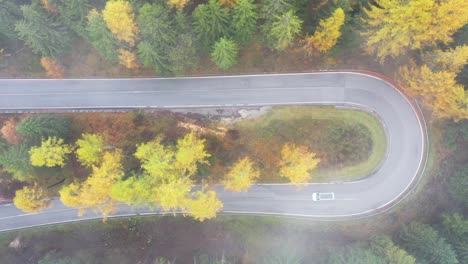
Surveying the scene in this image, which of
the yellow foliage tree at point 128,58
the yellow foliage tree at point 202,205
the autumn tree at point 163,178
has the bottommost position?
the yellow foliage tree at point 202,205

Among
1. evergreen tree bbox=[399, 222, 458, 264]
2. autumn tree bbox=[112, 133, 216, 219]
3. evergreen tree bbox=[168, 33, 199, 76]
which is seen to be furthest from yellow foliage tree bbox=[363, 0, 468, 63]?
autumn tree bbox=[112, 133, 216, 219]

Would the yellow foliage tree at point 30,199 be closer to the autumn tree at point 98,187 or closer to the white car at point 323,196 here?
the autumn tree at point 98,187

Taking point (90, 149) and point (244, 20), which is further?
point (90, 149)

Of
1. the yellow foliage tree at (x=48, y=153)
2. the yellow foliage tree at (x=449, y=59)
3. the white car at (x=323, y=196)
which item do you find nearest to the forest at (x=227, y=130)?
the yellow foliage tree at (x=449, y=59)

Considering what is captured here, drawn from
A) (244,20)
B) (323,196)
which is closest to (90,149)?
(244,20)

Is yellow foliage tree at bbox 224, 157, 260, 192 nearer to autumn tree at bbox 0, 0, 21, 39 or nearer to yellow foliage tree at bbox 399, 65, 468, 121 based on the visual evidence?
yellow foliage tree at bbox 399, 65, 468, 121

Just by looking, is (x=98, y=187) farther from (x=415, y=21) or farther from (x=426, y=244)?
(x=426, y=244)

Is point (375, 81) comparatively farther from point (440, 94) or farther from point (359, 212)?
point (359, 212)
